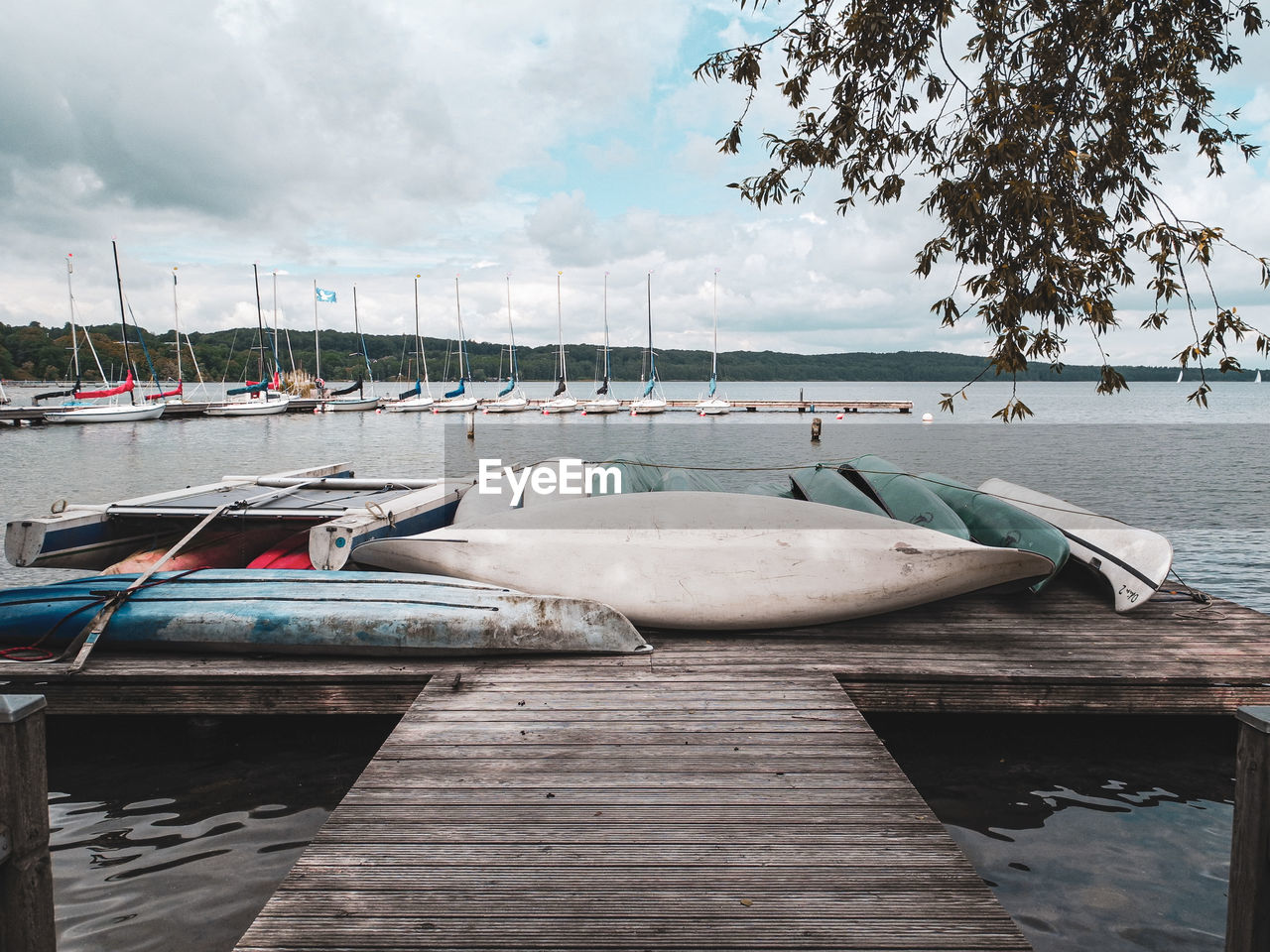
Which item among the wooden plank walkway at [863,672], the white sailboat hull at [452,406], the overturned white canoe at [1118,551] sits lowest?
the wooden plank walkway at [863,672]

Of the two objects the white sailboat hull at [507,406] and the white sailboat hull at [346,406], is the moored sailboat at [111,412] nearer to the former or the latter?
the white sailboat hull at [346,406]

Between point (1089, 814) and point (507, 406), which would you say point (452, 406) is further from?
point (1089, 814)

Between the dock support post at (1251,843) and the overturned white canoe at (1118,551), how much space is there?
403 cm

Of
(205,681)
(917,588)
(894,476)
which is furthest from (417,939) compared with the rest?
(894,476)

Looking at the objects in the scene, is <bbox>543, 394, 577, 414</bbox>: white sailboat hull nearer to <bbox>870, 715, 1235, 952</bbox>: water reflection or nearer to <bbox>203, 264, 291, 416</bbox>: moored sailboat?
<bbox>203, 264, 291, 416</bbox>: moored sailboat

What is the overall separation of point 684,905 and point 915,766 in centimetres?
261

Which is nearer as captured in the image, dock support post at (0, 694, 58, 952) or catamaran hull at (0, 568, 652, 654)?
dock support post at (0, 694, 58, 952)

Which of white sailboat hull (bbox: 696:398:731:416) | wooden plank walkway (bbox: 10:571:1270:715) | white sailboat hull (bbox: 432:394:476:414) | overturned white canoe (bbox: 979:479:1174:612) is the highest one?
white sailboat hull (bbox: 432:394:476:414)

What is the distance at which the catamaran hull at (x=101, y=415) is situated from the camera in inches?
1764

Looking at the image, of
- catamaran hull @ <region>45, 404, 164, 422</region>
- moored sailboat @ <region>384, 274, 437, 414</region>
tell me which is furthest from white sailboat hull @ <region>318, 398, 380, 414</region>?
catamaran hull @ <region>45, 404, 164, 422</region>

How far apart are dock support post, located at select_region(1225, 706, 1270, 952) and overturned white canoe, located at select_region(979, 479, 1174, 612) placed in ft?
13.2

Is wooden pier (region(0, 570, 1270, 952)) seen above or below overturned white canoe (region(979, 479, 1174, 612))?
below

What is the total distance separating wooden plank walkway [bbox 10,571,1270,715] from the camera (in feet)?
13.7

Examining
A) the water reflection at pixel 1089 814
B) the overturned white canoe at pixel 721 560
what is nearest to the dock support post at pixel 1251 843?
the water reflection at pixel 1089 814
